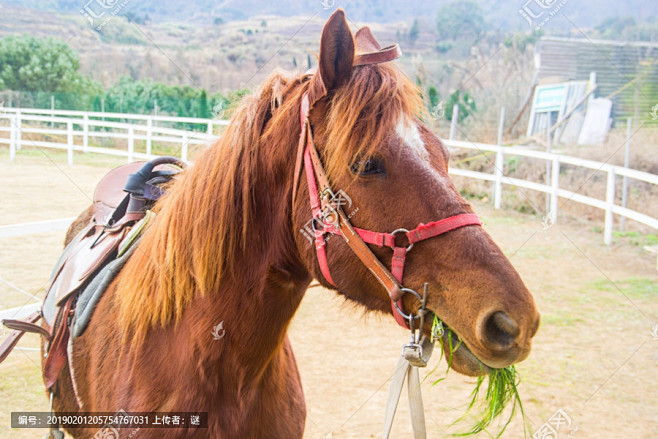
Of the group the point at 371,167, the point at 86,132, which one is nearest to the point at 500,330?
the point at 371,167

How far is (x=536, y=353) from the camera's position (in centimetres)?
491

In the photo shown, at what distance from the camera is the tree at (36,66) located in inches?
877

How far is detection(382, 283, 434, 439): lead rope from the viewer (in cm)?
139

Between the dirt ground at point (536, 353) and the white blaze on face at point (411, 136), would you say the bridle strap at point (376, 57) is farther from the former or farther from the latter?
the dirt ground at point (536, 353)

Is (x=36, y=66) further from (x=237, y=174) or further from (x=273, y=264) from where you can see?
(x=273, y=264)

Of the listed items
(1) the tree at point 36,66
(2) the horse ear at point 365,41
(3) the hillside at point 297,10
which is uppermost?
(3) the hillside at point 297,10

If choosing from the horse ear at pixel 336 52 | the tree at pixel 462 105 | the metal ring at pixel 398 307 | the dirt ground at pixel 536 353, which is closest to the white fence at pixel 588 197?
the dirt ground at pixel 536 353

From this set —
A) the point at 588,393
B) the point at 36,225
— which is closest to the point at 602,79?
the point at 588,393

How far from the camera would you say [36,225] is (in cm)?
468

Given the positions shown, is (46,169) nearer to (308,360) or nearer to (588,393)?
(308,360)

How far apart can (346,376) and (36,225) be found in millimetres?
3269

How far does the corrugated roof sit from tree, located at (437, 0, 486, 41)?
945 inches

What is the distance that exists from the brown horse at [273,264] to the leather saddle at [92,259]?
0.17 metres

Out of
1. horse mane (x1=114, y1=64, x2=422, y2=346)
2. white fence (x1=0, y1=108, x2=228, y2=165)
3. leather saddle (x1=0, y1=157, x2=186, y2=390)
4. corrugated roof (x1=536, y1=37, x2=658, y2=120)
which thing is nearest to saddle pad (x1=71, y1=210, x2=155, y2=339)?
leather saddle (x1=0, y1=157, x2=186, y2=390)
